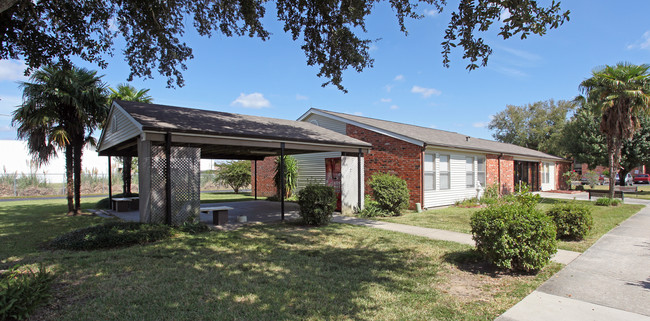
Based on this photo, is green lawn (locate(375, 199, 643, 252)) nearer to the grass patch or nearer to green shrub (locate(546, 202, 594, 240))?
green shrub (locate(546, 202, 594, 240))

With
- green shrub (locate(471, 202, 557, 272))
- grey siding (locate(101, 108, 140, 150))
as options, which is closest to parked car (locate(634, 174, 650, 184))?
green shrub (locate(471, 202, 557, 272))

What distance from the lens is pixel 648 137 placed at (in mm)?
22750

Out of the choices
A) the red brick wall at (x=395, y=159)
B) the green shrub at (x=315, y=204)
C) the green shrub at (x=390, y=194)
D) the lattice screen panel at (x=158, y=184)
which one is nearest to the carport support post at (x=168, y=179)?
the lattice screen panel at (x=158, y=184)

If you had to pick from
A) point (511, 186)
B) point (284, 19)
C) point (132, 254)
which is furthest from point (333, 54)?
point (511, 186)

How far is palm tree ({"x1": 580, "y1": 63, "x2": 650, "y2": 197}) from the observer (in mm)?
13953

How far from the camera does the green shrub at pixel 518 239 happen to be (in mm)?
4984

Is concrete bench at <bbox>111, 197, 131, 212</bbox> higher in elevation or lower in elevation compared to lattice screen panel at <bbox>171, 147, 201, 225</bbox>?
lower

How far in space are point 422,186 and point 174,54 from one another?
10.1 metres

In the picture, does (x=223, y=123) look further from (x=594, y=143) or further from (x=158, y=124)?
(x=594, y=143)

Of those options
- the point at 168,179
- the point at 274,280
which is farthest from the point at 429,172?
the point at 274,280

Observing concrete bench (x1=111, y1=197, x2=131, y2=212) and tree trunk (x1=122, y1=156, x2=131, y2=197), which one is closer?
concrete bench (x1=111, y1=197, x2=131, y2=212)

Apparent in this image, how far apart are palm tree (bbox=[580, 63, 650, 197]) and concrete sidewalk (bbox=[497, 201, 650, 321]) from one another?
10673mm

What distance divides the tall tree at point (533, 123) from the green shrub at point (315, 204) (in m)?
40.9

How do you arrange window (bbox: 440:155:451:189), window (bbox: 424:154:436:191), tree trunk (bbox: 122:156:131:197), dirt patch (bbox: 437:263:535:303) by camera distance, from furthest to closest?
tree trunk (bbox: 122:156:131:197) < window (bbox: 440:155:451:189) < window (bbox: 424:154:436:191) < dirt patch (bbox: 437:263:535:303)
